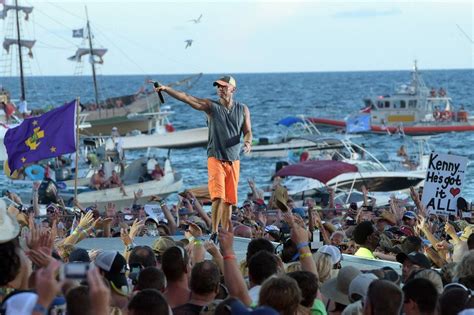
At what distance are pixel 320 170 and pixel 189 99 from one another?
44.6 feet

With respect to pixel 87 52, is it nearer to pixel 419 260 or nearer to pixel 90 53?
pixel 90 53

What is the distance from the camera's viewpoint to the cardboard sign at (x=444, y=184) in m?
14.9

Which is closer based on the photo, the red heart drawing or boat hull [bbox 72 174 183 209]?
the red heart drawing

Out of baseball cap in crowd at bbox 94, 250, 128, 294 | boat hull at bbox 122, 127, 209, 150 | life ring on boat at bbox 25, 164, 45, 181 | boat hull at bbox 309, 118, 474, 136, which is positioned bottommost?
boat hull at bbox 122, 127, 209, 150

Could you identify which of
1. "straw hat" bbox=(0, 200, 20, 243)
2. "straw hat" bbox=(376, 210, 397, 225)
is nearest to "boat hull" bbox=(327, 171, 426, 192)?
"straw hat" bbox=(376, 210, 397, 225)

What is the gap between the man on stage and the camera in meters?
11.2

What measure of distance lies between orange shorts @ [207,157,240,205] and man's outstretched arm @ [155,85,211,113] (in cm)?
55

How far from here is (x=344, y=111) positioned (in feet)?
334

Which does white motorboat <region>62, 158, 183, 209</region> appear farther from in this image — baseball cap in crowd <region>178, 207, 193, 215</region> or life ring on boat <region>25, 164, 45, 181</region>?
baseball cap in crowd <region>178, 207, 193, 215</region>

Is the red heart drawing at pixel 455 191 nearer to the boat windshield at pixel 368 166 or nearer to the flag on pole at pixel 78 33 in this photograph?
the boat windshield at pixel 368 166

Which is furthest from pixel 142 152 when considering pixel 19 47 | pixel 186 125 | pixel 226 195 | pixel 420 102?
pixel 226 195

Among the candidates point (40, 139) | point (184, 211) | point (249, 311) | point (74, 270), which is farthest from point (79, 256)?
point (40, 139)

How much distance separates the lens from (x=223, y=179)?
37.2 feet

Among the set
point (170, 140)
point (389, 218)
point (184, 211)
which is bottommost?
point (170, 140)
